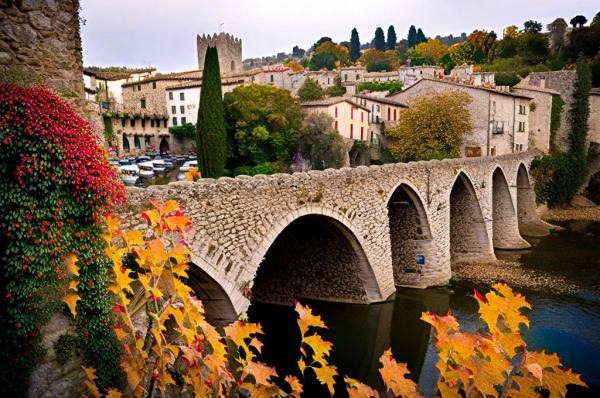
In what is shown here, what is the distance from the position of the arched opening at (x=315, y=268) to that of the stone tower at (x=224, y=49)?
64.4 metres

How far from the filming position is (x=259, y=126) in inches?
1366

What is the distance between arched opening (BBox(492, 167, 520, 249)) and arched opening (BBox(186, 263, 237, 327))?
27.4 meters

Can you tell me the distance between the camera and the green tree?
34531mm

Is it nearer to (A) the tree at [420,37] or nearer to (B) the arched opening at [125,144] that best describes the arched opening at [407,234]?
(B) the arched opening at [125,144]

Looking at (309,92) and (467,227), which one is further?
(309,92)

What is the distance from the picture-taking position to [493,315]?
4059mm

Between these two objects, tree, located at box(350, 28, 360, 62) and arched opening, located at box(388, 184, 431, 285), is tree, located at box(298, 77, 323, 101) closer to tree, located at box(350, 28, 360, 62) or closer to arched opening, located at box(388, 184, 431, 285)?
arched opening, located at box(388, 184, 431, 285)

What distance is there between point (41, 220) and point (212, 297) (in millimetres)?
6867

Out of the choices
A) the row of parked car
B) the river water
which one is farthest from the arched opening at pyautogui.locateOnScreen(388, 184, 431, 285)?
the row of parked car

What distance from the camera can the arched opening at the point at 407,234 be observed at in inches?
975

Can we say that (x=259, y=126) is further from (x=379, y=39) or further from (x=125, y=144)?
(x=379, y=39)

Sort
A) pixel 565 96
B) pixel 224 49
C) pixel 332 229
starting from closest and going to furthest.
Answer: pixel 332 229 < pixel 565 96 < pixel 224 49

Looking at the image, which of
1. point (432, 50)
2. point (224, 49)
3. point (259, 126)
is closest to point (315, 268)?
point (259, 126)

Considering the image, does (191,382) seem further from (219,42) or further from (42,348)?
(219,42)
